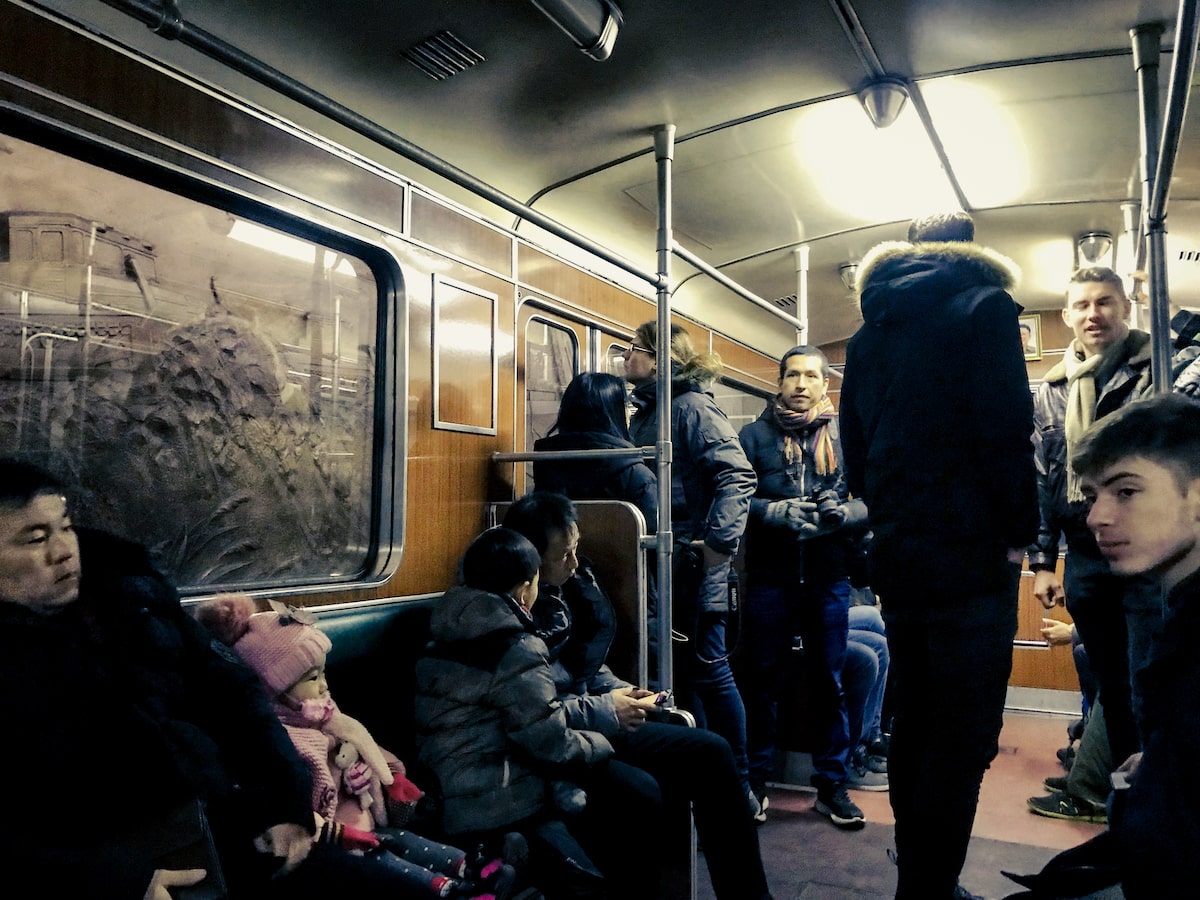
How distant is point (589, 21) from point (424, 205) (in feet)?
2.94

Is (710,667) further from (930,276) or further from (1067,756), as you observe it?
(1067,756)

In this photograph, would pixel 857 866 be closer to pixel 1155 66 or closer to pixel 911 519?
pixel 911 519

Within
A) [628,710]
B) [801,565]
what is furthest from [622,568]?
[801,565]

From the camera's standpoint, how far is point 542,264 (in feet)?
12.1

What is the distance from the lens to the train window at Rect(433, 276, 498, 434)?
3062 mm

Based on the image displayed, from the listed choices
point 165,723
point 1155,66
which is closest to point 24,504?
point 165,723

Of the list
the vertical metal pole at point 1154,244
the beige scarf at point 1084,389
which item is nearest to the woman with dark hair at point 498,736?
the vertical metal pole at point 1154,244

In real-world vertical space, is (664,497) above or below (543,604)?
above

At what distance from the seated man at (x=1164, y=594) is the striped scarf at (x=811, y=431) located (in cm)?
203

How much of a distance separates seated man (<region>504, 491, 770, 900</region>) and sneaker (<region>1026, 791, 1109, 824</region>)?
5.61 ft

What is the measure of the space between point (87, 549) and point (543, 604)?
1171 mm

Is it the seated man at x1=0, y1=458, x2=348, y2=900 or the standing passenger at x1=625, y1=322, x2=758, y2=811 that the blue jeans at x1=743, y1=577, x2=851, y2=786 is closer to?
the standing passenger at x1=625, y1=322, x2=758, y2=811

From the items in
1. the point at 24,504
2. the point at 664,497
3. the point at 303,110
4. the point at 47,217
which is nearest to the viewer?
the point at 24,504

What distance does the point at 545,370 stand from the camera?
A: 3.78m
